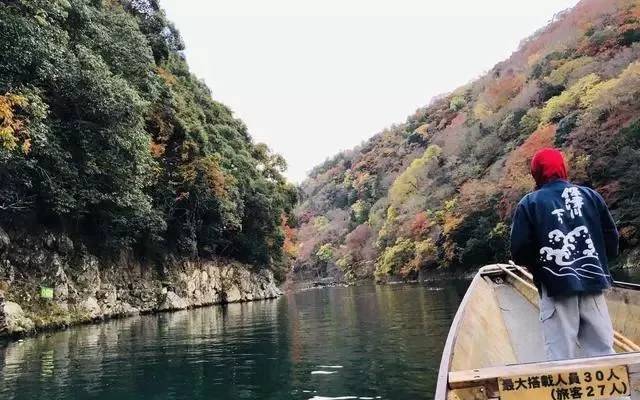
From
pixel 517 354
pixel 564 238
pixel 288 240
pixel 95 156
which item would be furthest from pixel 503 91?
pixel 564 238

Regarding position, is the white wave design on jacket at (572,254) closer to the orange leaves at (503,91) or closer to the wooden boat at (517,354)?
the wooden boat at (517,354)

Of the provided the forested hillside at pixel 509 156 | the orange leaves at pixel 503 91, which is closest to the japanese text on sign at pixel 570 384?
the forested hillside at pixel 509 156

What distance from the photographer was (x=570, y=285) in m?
3.09

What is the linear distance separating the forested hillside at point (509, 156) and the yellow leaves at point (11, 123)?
25.3m

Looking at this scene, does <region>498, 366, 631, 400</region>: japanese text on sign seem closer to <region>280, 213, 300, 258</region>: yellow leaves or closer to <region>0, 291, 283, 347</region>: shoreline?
<region>0, 291, 283, 347</region>: shoreline

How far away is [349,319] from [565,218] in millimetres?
11332

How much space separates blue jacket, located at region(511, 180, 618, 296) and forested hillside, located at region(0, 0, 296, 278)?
11102mm

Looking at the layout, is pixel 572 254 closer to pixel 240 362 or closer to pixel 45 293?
pixel 240 362

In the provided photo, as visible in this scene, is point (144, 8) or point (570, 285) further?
point (144, 8)

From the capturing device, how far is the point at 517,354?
5277 millimetres

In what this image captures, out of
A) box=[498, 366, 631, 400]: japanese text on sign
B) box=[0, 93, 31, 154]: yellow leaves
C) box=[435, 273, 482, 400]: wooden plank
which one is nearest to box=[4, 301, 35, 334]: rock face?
box=[0, 93, 31, 154]: yellow leaves

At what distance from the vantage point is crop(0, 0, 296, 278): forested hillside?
13.2 m

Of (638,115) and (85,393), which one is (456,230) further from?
(85,393)

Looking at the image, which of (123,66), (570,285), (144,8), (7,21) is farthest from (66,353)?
(144,8)
